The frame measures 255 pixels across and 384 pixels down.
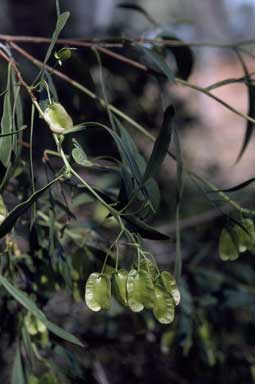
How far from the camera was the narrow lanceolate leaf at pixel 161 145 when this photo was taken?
2.57 ft

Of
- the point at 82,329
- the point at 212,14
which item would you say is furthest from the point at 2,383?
the point at 212,14

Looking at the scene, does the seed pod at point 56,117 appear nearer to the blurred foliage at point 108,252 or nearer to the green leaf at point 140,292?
the blurred foliage at point 108,252

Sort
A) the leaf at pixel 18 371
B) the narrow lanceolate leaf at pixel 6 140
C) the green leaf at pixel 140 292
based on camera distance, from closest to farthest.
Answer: the green leaf at pixel 140 292 → the narrow lanceolate leaf at pixel 6 140 → the leaf at pixel 18 371

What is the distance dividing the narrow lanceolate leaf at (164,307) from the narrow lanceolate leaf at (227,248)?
0.21 meters

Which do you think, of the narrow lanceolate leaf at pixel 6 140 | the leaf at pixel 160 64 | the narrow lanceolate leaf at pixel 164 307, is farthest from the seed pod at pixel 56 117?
the leaf at pixel 160 64

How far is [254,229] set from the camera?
924mm

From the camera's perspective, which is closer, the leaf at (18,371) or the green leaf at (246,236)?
the green leaf at (246,236)

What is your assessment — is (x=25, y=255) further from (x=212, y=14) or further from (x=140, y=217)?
(x=212, y=14)

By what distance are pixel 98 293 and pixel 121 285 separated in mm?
27

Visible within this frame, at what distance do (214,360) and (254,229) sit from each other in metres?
0.55

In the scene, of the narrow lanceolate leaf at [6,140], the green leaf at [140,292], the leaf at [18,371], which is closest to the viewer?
the green leaf at [140,292]

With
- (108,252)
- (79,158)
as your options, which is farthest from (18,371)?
(79,158)

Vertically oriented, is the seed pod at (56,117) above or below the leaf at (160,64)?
above

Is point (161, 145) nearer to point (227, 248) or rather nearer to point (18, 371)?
point (227, 248)
